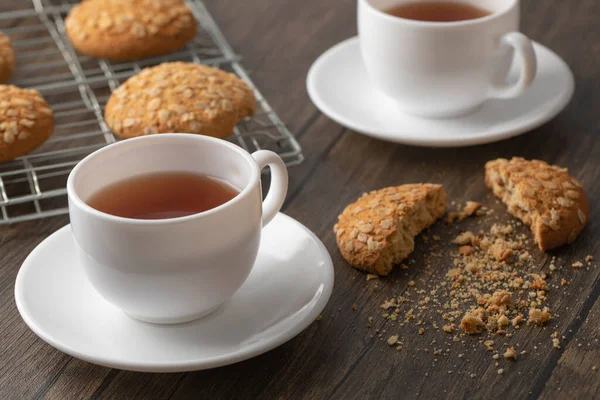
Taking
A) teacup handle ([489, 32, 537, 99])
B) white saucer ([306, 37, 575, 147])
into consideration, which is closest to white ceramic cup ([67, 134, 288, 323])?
white saucer ([306, 37, 575, 147])

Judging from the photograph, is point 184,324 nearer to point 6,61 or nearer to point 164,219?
point 164,219

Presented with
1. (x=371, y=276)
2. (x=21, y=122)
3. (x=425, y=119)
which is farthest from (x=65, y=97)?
(x=371, y=276)

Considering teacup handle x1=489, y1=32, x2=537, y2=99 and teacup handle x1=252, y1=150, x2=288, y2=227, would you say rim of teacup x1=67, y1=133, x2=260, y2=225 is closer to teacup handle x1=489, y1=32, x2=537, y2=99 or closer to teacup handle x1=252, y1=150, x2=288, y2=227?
teacup handle x1=252, y1=150, x2=288, y2=227

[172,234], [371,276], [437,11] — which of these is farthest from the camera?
[437,11]

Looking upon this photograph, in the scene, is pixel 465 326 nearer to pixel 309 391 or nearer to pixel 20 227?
pixel 309 391

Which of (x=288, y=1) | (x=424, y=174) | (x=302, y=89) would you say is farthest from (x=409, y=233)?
(x=288, y=1)

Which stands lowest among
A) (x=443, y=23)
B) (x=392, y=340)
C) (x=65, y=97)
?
(x=65, y=97)
